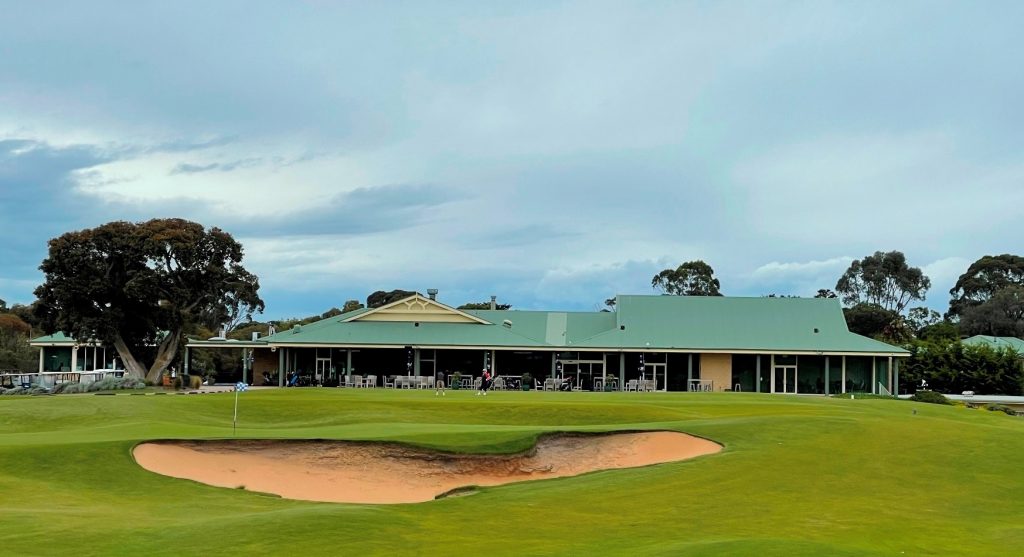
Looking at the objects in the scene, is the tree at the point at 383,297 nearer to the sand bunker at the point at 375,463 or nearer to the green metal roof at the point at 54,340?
the green metal roof at the point at 54,340

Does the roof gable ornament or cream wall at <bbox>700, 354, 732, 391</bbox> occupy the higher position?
the roof gable ornament

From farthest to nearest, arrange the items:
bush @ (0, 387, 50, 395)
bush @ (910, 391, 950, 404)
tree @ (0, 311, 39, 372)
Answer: tree @ (0, 311, 39, 372), bush @ (0, 387, 50, 395), bush @ (910, 391, 950, 404)

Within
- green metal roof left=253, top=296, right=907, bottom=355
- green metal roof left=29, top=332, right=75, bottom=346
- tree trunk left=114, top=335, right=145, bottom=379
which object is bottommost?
tree trunk left=114, top=335, right=145, bottom=379

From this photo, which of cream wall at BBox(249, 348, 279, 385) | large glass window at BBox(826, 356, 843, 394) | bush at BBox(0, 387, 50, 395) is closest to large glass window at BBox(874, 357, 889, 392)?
large glass window at BBox(826, 356, 843, 394)

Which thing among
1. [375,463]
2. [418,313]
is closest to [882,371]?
[418,313]

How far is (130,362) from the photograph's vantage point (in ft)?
194

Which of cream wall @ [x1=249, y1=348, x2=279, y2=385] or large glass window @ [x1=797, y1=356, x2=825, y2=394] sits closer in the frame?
large glass window @ [x1=797, y1=356, x2=825, y2=394]

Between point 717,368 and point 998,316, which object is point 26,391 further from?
point 998,316

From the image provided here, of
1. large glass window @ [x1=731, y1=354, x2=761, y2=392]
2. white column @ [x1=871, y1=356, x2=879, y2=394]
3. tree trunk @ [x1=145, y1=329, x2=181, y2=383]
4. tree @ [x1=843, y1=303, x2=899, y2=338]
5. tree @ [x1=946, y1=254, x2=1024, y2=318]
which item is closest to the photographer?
white column @ [x1=871, y1=356, x2=879, y2=394]

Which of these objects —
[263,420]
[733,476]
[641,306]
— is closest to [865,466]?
[733,476]

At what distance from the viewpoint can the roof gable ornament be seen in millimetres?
60031

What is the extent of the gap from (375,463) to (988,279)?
116 m

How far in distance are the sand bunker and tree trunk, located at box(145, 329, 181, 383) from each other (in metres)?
38.8

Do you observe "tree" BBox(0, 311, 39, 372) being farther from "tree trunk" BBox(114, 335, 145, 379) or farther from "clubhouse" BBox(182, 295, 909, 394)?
"clubhouse" BBox(182, 295, 909, 394)
